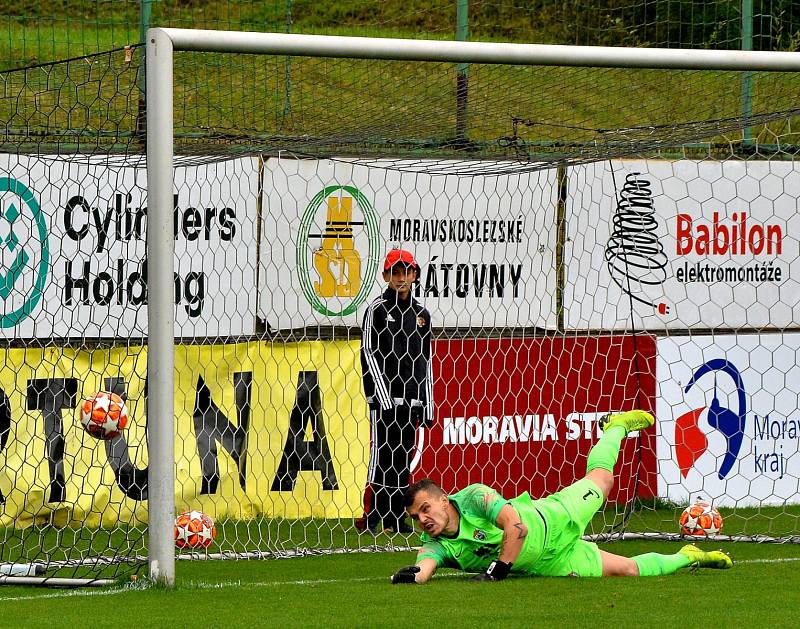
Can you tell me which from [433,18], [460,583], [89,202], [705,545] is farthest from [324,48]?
[433,18]

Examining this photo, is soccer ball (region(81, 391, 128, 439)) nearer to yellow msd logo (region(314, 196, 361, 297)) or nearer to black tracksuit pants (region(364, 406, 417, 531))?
black tracksuit pants (region(364, 406, 417, 531))

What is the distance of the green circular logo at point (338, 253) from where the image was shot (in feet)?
31.8

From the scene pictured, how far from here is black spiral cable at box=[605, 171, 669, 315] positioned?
1023cm

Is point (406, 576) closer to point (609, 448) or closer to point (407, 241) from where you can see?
point (609, 448)

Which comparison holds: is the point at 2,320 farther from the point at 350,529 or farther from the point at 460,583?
the point at 460,583

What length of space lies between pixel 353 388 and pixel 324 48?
3544mm

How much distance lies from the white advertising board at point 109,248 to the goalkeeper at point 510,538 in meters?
3.57

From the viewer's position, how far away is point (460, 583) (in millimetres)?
6023

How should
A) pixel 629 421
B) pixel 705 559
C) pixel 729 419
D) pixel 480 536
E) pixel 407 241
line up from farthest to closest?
pixel 729 419, pixel 407 241, pixel 629 421, pixel 705 559, pixel 480 536

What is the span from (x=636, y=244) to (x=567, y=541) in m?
4.40

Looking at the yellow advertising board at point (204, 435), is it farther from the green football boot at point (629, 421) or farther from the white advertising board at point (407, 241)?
the green football boot at point (629, 421)

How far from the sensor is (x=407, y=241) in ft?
32.6

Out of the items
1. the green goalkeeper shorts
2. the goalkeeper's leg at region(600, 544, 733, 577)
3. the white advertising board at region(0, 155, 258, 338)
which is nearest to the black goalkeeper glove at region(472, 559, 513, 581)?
the green goalkeeper shorts

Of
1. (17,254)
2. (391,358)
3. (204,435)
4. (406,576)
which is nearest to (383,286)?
(391,358)
